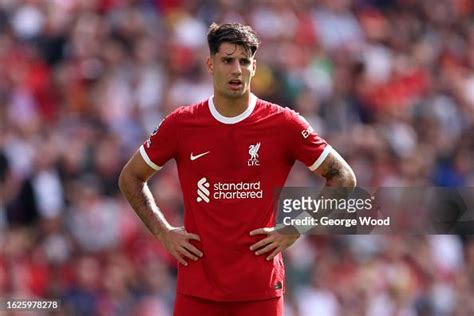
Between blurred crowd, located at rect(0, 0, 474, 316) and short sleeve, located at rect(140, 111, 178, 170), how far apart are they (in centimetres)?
502

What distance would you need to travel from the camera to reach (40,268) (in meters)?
13.4

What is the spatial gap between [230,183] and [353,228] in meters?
1.18

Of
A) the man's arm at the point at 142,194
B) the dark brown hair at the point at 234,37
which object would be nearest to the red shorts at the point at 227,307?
the man's arm at the point at 142,194

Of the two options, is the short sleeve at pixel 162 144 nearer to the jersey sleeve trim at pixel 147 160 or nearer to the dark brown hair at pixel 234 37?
the jersey sleeve trim at pixel 147 160

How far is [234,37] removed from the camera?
784 centimetres

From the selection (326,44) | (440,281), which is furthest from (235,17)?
(440,281)

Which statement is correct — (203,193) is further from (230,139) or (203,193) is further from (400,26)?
(400,26)

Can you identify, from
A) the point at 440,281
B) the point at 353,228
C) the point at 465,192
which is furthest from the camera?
the point at 440,281

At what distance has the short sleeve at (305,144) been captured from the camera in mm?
7914

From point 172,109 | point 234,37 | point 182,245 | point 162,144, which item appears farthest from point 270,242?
point 172,109

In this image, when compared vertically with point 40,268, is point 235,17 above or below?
above

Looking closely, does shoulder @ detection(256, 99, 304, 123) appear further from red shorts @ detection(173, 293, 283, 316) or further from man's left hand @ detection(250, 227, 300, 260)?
red shorts @ detection(173, 293, 283, 316)

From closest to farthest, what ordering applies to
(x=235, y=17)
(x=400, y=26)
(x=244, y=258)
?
(x=244, y=258), (x=235, y=17), (x=400, y=26)

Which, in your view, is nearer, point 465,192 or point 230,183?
point 230,183
